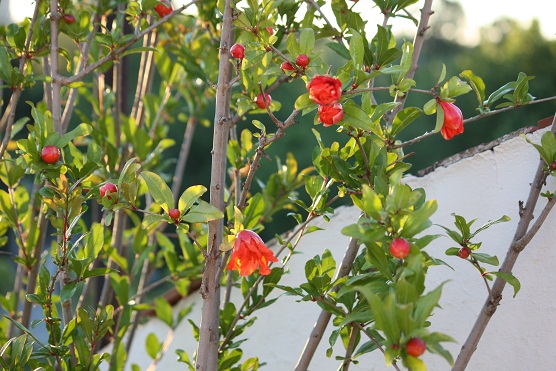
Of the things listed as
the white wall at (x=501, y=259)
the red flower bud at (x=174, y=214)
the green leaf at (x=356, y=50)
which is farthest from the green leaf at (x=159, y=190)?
the white wall at (x=501, y=259)

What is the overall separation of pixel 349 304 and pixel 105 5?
3.51 feet

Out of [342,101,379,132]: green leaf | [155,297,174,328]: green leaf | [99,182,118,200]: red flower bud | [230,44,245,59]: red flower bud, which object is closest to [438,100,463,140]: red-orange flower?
[342,101,379,132]: green leaf

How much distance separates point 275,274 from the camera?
1420 millimetres

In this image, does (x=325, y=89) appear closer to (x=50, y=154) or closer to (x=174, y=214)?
(x=174, y=214)

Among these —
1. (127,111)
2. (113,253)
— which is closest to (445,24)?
(127,111)

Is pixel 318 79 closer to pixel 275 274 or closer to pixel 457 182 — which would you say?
pixel 275 274

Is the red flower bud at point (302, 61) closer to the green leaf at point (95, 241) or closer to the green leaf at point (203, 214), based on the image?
the green leaf at point (203, 214)

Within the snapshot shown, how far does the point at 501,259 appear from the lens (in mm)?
1498

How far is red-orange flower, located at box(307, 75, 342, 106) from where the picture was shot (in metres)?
1.01

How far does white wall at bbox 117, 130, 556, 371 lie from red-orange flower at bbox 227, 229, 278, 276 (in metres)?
0.60

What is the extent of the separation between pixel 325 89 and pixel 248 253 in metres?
0.27

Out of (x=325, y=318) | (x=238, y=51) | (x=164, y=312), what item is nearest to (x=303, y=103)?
(x=238, y=51)

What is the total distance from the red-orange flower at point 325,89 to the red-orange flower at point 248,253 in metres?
0.24

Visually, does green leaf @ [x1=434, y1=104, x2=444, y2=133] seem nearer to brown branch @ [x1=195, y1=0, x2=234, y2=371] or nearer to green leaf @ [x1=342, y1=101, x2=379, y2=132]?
green leaf @ [x1=342, y1=101, x2=379, y2=132]
